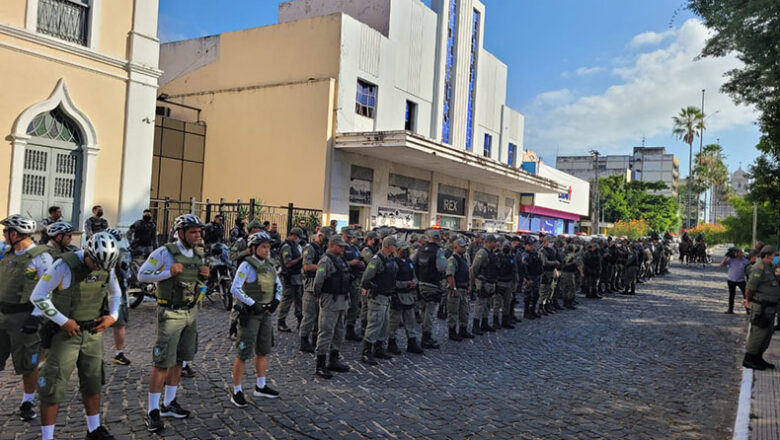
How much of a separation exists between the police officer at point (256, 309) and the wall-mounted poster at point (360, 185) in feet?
56.3

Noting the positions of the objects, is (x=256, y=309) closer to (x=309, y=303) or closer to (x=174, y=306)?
(x=174, y=306)

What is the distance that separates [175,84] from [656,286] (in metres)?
24.7

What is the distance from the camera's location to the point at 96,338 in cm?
450

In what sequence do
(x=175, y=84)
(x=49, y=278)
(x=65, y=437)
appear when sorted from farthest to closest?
1. (x=175, y=84)
2. (x=65, y=437)
3. (x=49, y=278)

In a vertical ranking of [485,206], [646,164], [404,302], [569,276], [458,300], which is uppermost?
[646,164]

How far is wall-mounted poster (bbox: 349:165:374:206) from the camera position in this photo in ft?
76.4

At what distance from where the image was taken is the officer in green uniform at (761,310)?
333 inches

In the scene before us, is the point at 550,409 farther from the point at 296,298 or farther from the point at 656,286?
the point at 656,286

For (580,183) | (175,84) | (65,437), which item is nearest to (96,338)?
(65,437)

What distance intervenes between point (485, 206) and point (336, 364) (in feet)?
93.6

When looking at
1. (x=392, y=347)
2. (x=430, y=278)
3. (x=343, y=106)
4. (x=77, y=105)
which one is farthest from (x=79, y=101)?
(x=343, y=106)

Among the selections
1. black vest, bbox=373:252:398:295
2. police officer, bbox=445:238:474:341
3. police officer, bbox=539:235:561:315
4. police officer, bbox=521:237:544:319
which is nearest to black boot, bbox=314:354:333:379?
black vest, bbox=373:252:398:295

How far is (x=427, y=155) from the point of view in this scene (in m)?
23.0

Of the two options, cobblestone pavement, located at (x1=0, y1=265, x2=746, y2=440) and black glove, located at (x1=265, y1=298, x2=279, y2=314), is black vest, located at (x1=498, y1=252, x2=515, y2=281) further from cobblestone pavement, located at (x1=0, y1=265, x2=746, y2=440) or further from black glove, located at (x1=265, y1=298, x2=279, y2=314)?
black glove, located at (x1=265, y1=298, x2=279, y2=314)
